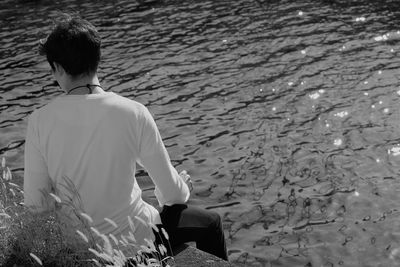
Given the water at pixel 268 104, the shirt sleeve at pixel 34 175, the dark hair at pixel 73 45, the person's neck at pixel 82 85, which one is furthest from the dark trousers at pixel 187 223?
the water at pixel 268 104

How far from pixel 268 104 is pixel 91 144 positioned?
7.91 m

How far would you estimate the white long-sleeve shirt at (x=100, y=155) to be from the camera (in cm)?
507

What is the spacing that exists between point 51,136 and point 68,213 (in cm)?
75

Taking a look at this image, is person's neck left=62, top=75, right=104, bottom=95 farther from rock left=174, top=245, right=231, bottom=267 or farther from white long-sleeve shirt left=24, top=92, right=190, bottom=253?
rock left=174, top=245, right=231, bottom=267

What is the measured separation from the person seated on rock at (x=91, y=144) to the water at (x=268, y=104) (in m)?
3.01

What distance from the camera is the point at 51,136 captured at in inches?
203

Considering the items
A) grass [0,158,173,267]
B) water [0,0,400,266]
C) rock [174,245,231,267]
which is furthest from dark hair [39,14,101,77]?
water [0,0,400,266]

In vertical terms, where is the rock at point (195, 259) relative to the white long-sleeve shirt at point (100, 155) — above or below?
below

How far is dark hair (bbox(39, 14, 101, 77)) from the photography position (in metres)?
4.95

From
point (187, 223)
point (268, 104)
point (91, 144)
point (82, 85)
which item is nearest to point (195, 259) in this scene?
point (187, 223)

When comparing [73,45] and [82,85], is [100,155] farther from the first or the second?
[73,45]

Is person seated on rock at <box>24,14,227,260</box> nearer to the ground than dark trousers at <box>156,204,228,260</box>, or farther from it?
farther from it

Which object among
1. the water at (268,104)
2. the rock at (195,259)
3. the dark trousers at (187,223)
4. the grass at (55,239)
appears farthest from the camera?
the water at (268,104)

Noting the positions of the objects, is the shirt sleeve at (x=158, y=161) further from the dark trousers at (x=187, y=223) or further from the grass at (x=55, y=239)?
the grass at (x=55, y=239)
